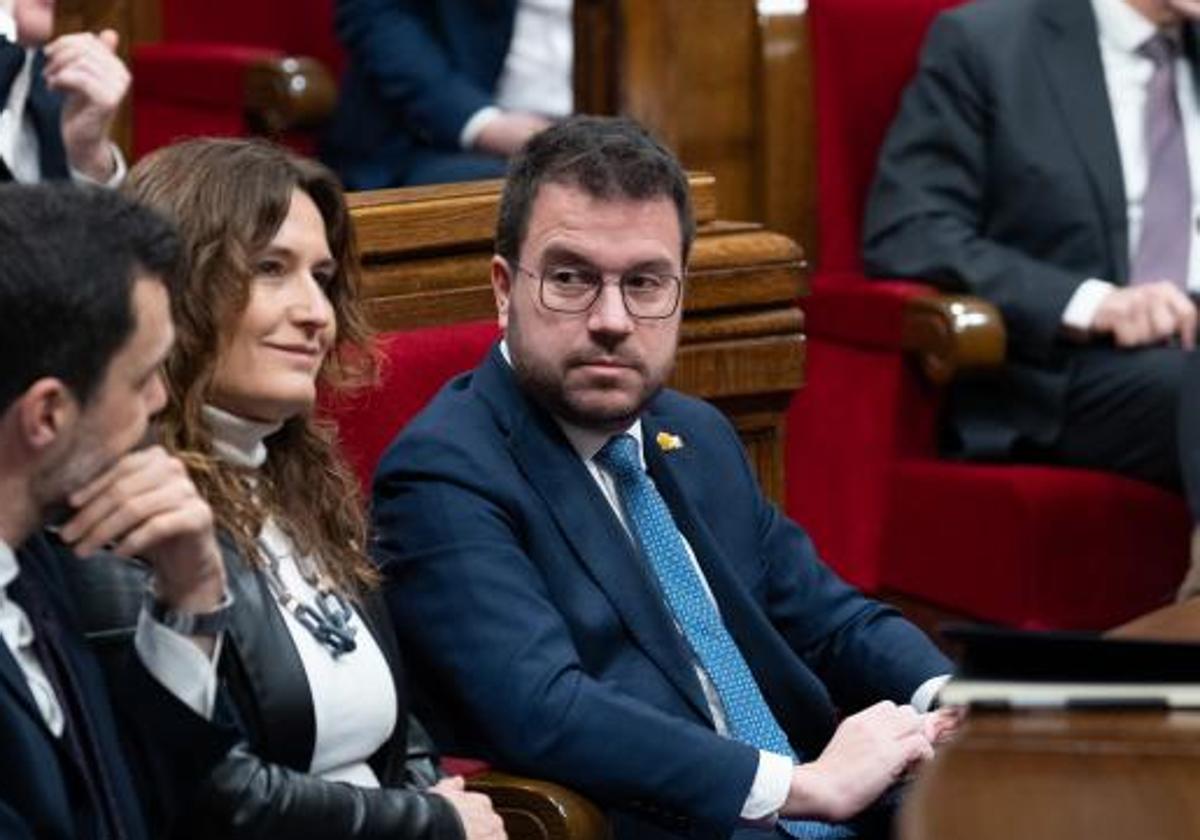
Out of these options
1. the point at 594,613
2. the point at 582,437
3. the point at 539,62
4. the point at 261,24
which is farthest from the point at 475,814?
the point at 261,24

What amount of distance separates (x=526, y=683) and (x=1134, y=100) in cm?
138

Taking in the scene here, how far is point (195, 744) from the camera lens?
1.48 metres

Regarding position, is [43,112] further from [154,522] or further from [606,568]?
[154,522]

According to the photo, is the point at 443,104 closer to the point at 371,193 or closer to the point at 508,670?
the point at 371,193

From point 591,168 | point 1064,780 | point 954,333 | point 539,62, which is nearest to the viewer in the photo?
point 1064,780


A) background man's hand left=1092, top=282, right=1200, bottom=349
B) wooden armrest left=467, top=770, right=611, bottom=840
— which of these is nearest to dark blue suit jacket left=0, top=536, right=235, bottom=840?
wooden armrest left=467, top=770, right=611, bottom=840

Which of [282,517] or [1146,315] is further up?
[282,517]

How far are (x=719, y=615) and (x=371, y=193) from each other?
0.48 m

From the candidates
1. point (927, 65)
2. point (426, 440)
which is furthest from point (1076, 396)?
point (426, 440)

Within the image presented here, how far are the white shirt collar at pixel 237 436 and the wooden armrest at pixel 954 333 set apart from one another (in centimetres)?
117

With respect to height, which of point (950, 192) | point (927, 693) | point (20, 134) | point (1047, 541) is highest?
point (20, 134)

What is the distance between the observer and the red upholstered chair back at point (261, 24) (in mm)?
3373

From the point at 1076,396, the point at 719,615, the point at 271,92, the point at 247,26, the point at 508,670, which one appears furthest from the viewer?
the point at 247,26

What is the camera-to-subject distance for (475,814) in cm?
163
